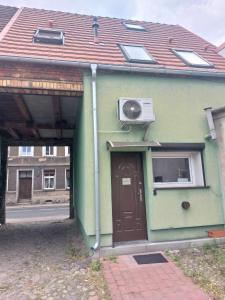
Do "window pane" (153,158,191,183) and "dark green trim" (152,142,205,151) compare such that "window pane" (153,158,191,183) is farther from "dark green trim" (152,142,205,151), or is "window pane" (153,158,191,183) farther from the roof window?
the roof window

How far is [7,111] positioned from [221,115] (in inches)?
244

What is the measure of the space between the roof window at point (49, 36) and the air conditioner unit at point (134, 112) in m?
2.96

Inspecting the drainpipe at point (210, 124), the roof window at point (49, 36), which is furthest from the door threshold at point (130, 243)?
the roof window at point (49, 36)

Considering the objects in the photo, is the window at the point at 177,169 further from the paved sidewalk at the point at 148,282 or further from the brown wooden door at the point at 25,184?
the brown wooden door at the point at 25,184

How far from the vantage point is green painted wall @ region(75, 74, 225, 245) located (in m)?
5.09

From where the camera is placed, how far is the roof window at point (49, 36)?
6455 mm

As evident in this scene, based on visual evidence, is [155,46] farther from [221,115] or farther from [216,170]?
[216,170]

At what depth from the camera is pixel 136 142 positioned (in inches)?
207

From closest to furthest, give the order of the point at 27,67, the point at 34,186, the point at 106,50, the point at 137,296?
the point at 137,296 < the point at 27,67 < the point at 106,50 < the point at 34,186

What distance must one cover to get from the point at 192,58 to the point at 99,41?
2.95 m

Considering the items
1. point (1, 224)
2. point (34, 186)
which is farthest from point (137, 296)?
point (34, 186)

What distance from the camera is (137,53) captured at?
6.74 metres

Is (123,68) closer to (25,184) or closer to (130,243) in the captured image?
(130,243)

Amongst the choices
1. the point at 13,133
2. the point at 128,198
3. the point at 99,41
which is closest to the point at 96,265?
the point at 128,198
